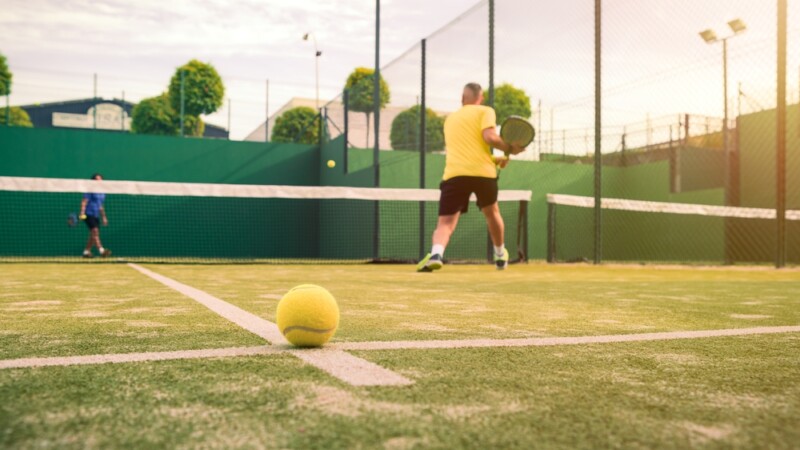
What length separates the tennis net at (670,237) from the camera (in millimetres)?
14914

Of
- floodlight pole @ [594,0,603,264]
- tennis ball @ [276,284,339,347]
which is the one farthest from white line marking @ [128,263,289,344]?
floodlight pole @ [594,0,603,264]

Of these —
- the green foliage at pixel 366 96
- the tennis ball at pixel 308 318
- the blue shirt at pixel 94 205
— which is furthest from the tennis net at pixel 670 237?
the tennis ball at pixel 308 318

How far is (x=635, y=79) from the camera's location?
11.6 m

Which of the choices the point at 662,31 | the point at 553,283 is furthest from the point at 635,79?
the point at 553,283

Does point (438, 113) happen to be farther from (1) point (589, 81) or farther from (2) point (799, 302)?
(2) point (799, 302)

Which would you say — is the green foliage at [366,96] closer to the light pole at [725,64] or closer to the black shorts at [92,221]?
the black shorts at [92,221]

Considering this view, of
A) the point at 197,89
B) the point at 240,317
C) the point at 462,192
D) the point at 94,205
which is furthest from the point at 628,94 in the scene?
the point at 197,89

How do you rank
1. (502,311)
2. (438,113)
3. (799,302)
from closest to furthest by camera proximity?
(502,311) → (799,302) → (438,113)

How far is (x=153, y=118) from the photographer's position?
33125 mm

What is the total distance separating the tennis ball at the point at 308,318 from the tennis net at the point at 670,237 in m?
12.6

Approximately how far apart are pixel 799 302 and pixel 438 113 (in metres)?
8.81

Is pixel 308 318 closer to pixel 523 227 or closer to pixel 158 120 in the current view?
pixel 523 227

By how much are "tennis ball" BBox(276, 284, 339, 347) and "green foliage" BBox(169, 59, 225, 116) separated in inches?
1252

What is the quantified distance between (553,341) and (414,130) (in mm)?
11119
